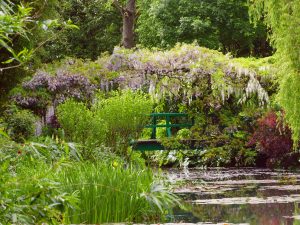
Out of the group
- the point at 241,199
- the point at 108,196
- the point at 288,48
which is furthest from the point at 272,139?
the point at 108,196

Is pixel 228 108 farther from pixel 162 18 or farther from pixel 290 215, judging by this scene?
pixel 290 215

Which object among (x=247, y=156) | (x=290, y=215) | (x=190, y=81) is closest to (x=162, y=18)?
(x=190, y=81)

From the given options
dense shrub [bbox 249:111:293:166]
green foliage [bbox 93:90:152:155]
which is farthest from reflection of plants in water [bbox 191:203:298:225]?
dense shrub [bbox 249:111:293:166]

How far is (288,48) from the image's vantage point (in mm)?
14711

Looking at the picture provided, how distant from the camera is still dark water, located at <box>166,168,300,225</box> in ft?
33.6

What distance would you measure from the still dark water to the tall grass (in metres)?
0.82

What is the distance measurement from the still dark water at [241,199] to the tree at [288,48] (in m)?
1.48

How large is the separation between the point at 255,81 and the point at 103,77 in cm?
467

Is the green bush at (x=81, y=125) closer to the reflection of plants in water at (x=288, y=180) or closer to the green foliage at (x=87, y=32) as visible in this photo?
the reflection of plants in water at (x=288, y=180)

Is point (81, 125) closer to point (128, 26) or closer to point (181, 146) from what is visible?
point (181, 146)

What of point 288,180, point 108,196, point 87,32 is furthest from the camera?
point 87,32

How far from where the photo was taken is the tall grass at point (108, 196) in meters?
9.05

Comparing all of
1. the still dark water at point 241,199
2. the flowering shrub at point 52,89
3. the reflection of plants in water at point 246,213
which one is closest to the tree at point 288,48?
the still dark water at point 241,199

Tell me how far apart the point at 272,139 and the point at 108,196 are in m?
13.7
